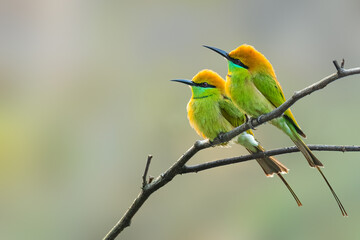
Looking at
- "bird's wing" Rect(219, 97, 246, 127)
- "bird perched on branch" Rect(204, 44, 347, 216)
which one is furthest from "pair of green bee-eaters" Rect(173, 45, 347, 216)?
"bird's wing" Rect(219, 97, 246, 127)

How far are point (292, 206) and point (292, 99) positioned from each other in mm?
3970

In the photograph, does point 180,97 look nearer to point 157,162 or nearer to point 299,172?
point 157,162

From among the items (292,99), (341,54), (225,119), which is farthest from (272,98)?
(341,54)

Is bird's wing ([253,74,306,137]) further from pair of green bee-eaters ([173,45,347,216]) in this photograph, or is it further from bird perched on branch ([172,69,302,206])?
bird perched on branch ([172,69,302,206])

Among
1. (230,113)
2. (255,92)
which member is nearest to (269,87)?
(255,92)

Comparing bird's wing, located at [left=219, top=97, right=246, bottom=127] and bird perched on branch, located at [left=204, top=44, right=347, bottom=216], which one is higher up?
bird perched on branch, located at [left=204, top=44, right=347, bottom=216]

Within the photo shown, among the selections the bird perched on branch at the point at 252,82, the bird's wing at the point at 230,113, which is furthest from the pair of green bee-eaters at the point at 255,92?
the bird's wing at the point at 230,113

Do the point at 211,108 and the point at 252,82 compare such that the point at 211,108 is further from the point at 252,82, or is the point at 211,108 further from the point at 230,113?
the point at 252,82

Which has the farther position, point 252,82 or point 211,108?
point 211,108

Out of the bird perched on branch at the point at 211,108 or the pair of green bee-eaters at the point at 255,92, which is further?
the bird perched on branch at the point at 211,108

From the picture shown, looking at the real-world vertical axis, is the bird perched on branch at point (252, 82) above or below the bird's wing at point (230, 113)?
above

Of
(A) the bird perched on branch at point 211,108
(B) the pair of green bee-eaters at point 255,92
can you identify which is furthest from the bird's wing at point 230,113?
(B) the pair of green bee-eaters at point 255,92

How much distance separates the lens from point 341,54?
17.1 feet

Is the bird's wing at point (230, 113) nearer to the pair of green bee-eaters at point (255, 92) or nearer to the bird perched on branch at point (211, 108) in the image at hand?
the bird perched on branch at point (211, 108)
